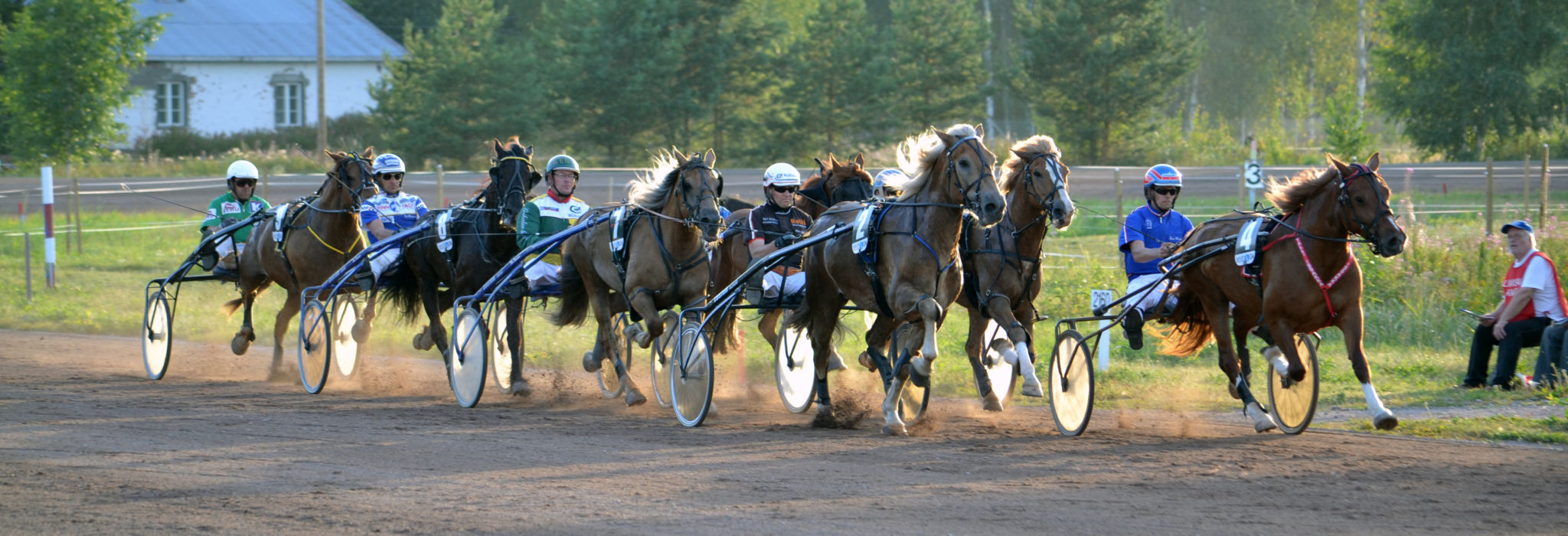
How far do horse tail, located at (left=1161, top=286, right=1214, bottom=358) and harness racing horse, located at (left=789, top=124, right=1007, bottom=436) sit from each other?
63.9 inches

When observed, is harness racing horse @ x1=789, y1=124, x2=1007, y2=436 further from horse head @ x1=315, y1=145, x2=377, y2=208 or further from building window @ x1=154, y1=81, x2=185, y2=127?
building window @ x1=154, y1=81, x2=185, y2=127

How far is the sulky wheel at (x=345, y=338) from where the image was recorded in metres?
10.4

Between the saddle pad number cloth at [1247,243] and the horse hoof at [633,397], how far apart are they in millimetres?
3643

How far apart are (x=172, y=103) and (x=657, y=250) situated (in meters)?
34.2

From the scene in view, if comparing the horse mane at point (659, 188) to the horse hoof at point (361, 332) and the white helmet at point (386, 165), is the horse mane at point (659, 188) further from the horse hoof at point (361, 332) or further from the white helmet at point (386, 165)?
the horse hoof at point (361, 332)

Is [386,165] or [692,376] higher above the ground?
[386,165]

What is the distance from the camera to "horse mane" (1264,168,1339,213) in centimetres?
705

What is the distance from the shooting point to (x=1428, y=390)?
9062 millimetres

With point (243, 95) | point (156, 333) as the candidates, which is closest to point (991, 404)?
point (156, 333)

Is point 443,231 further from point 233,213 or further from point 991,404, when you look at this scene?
point 991,404

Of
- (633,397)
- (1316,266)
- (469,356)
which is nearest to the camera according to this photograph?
(1316,266)

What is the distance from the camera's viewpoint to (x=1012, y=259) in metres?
7.95

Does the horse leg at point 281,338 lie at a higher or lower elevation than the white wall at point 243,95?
lower

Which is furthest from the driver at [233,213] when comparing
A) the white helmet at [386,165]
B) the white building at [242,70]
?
the white building at [242,70]
